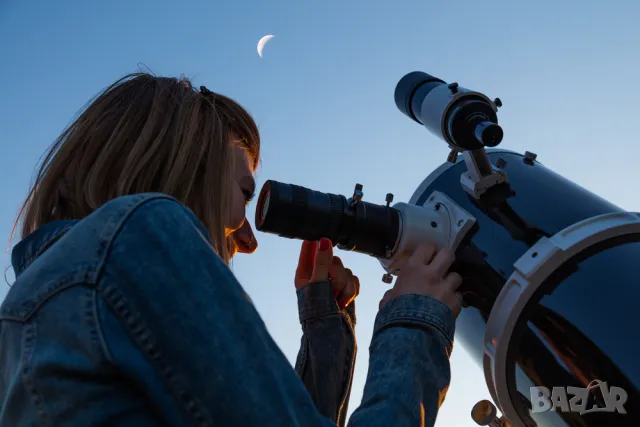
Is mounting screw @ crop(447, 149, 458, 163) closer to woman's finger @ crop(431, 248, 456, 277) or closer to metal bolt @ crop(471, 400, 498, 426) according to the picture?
woman's finger @ crop(431, 248, 456, 277)

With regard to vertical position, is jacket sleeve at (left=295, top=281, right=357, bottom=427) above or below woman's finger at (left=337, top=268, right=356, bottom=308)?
below

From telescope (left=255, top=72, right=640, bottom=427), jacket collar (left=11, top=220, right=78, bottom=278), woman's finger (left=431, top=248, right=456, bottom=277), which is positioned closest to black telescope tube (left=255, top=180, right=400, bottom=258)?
telescope (left=255, top=72, right=640, bottom=427)

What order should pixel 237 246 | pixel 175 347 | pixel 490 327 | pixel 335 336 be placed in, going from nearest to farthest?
pixel 175 347
pixel 490 327
pixel 237 246
pixel 335 336

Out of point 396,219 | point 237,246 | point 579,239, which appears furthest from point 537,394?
point 237,246

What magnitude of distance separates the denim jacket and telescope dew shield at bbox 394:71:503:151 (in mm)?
1190

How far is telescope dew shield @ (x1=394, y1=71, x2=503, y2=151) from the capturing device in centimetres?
198

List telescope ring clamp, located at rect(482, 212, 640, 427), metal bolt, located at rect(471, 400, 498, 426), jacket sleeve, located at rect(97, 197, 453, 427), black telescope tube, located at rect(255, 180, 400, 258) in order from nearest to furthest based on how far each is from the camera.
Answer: jacket sleeve, located at rect(97, 197, 453, 427)
telescope ring clamp, located at rect(482, 212, 640, 427)
metal bolt, located at rect(471, 400, 498, 426)
black telescope tube, located at rect(255, 180, 400, 258)

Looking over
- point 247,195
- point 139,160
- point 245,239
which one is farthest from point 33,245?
point 245,239

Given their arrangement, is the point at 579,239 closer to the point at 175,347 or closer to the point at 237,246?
the point at 237,246

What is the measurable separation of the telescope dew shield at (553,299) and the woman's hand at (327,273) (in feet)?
1.25

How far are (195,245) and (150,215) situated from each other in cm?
8

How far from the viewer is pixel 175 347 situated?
0.92 meters

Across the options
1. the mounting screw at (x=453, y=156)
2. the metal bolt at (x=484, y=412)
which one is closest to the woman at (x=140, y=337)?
the metal bolt at (x=484, y=412)

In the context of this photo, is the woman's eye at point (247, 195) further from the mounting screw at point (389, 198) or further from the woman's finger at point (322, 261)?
the mounting screw at point (389, 198)
